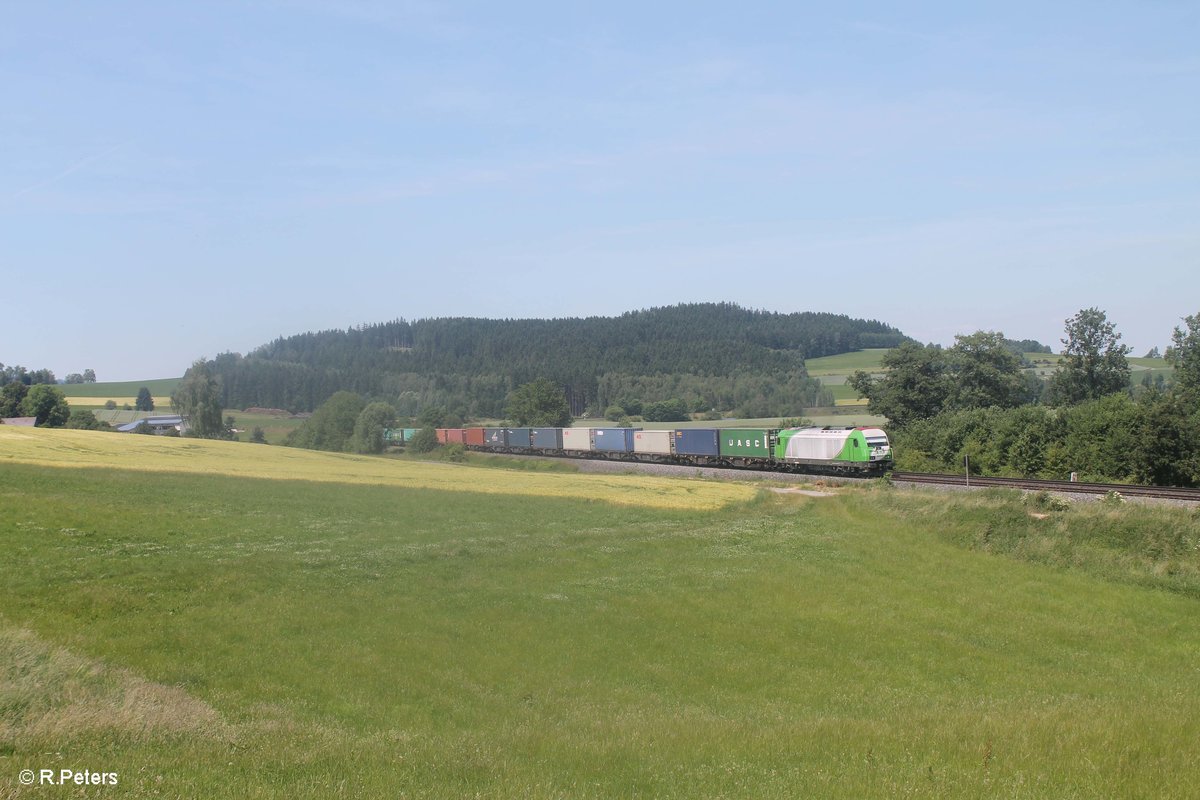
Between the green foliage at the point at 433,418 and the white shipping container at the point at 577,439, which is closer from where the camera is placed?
the white shipping container at the point at 577,439

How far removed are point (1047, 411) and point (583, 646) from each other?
48.9 meters

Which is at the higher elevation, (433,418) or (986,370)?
(986,370)

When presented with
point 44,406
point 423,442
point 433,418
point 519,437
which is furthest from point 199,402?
point 519,437

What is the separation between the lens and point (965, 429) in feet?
194

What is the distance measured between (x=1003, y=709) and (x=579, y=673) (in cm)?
692

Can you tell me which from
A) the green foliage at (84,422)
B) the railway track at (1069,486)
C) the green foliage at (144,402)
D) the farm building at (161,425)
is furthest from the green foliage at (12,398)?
the railway track at (1069,486)

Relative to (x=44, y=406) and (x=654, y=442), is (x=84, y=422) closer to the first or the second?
(x=44, y=406)

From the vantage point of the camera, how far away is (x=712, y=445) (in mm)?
66188

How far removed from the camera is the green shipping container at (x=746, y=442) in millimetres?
60375

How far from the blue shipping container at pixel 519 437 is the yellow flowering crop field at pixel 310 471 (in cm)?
3192

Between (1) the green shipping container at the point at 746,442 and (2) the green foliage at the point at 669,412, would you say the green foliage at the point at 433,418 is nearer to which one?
(2) the green foliage at the point at 669,412

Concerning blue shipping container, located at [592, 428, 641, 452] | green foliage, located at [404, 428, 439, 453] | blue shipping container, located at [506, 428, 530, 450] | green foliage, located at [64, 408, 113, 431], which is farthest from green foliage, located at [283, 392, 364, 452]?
blue shipping container, located at [592, 428, 641, 452]

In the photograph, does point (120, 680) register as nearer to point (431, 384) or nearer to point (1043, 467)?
point (1043, 467)

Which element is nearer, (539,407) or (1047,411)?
(1047,411)
